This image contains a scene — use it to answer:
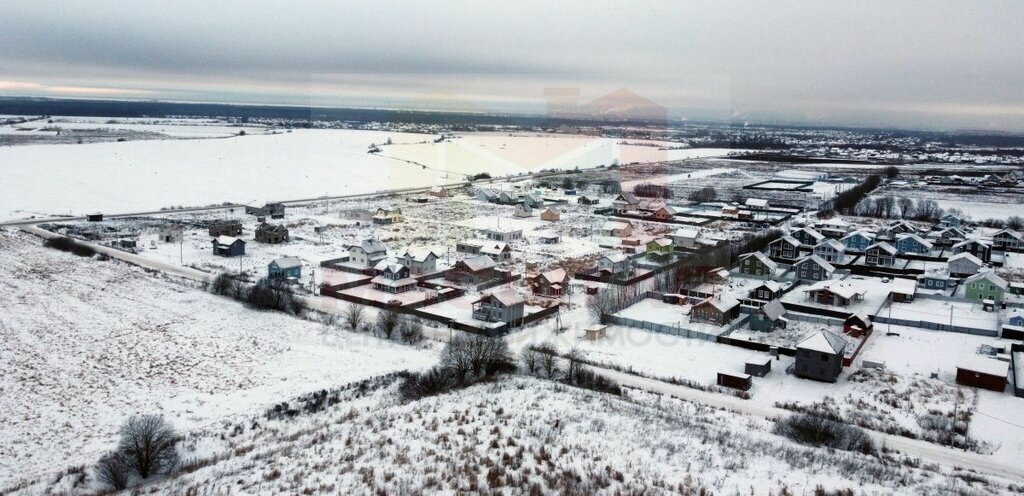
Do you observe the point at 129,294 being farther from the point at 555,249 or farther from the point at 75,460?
the point at 555,249

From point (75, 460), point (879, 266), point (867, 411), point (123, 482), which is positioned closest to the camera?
point (123, 482)

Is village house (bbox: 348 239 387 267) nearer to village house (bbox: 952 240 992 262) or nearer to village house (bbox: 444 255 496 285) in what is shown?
village house (bbox: 444 255 496 285)

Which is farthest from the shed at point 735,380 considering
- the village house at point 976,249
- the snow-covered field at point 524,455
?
the village house at point 976,249

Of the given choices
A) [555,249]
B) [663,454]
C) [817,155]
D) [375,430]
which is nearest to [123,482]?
[375,430]

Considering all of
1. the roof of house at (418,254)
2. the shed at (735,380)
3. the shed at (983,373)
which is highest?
the roof of house at (418,254)

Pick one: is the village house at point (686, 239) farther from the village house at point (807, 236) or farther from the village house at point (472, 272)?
the village house at point (472, 272)
